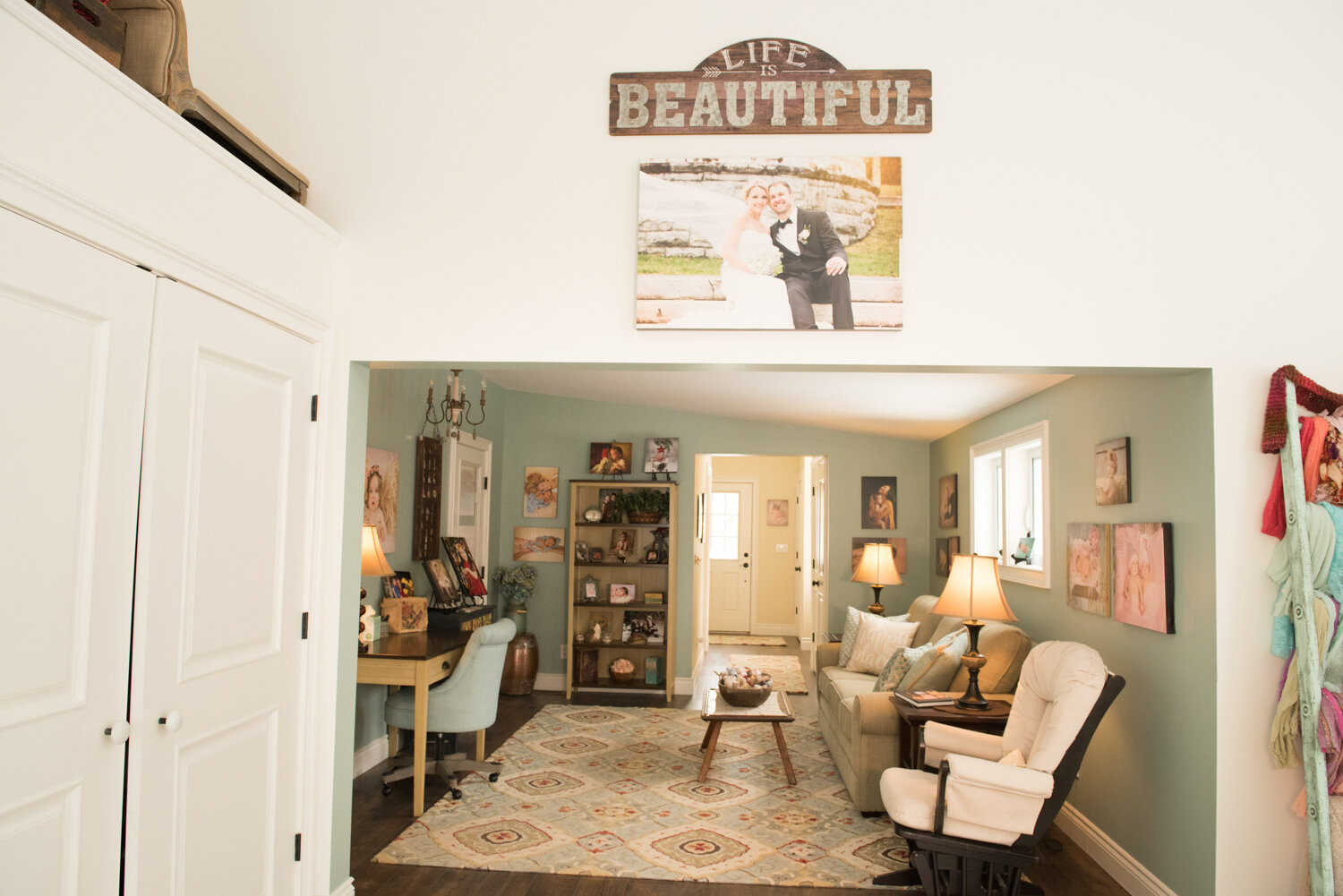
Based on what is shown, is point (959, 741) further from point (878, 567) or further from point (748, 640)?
point (748, 640)

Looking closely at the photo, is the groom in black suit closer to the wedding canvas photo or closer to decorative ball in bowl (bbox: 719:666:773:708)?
the wedding canvas photo

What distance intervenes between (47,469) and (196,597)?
607 millimetres

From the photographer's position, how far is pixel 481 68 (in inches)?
121

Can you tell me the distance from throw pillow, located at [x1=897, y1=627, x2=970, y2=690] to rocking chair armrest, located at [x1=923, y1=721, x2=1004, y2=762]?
0.77 m

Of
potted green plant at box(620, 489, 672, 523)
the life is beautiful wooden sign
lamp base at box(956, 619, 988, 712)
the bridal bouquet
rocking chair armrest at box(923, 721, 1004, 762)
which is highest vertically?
the life is beautiful wooden sign

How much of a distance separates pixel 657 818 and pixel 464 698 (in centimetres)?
116

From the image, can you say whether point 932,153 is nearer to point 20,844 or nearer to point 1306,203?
point 1306,203

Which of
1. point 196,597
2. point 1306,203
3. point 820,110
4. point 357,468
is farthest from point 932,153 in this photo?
point 196,597

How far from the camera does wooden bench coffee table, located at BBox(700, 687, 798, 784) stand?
466 centimetres

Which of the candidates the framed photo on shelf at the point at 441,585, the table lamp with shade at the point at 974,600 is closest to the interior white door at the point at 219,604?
the framed photo on shelf at the point at 441,585

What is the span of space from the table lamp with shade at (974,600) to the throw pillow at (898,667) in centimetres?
48

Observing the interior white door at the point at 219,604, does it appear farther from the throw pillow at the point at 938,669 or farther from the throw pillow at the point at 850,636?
the throw pillow at the point at 850,636

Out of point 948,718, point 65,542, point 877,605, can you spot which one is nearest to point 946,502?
point 877,605

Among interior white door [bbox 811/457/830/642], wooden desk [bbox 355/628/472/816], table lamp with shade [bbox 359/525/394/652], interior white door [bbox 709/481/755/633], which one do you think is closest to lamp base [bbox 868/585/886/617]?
interior white door [bbox 811/457/830/642]
